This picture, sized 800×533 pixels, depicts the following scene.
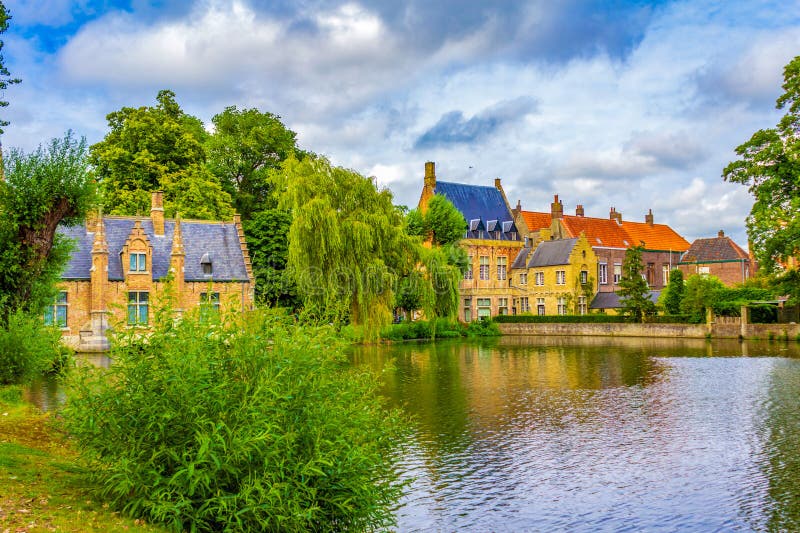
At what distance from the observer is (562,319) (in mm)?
55219

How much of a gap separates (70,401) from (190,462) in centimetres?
180

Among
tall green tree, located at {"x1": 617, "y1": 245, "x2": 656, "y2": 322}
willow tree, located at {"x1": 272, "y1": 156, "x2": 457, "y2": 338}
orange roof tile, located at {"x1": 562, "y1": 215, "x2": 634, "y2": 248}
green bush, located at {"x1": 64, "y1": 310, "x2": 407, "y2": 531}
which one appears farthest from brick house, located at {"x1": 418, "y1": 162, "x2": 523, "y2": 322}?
green bush, located at {"x1": 64, "y1": 310, "x2": 407, "y2": 531}

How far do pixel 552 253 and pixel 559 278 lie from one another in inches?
102

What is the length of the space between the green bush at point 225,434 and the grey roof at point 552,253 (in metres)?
55.7

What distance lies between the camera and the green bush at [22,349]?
15736 millimetres

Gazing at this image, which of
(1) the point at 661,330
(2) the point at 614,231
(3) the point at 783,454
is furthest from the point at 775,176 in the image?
(2) the point at 614,231

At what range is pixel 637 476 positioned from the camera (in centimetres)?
1227

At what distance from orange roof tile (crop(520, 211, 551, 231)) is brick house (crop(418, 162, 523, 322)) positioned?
1475 millimetres

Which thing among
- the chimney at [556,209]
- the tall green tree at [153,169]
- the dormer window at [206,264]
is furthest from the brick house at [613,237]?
the dormer window at [206,264]

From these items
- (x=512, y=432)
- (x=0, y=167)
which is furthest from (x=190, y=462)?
(x=0, y=167)

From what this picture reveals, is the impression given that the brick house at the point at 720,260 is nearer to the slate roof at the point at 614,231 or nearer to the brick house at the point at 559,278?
the slate roof at the point at 614,231

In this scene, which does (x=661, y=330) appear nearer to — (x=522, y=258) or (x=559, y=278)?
(x=559, y=278)

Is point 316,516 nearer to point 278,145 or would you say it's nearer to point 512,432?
point 512,432

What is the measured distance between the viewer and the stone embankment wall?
44.1 m
